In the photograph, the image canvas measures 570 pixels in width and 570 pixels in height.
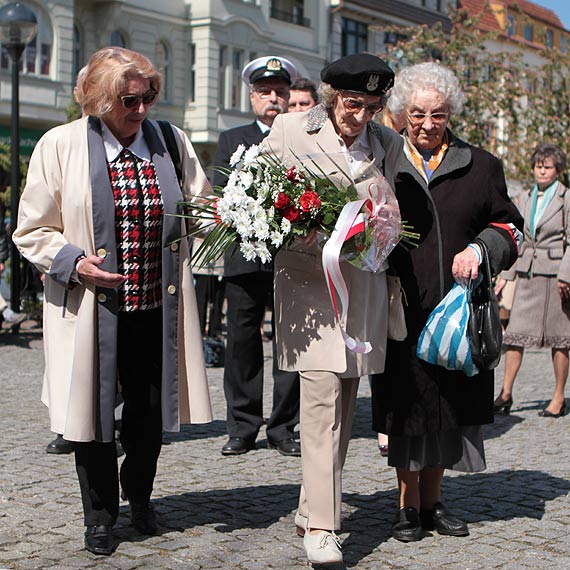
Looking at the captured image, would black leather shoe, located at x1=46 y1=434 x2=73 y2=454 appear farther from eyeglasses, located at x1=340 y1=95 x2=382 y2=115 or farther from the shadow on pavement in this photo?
eyeglasses, located at x1=340 y1=95 x2=382 y2=115

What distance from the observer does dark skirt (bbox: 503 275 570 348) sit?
9.27 metres

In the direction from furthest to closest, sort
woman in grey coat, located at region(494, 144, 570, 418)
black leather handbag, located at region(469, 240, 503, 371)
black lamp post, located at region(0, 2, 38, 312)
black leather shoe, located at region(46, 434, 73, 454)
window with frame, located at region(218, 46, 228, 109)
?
window with frame, located at region(218, 46, 228, 109)
black lamp post, located at region(0, 2, 38, 312)
woman in grey coat, located at region(494, 144, 570, 418)
black leather shoe, located at region(46, 434, 73, 454)
black leather handbag, located at region(469, 240, 503, 371)

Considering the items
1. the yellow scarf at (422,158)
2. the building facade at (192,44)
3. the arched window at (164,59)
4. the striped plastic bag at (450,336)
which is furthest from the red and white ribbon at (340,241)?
the arched window at (164,59)

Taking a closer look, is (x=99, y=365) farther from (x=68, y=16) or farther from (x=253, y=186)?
(x=68, y=16)

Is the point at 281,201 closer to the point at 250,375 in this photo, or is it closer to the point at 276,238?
the point at 276,238

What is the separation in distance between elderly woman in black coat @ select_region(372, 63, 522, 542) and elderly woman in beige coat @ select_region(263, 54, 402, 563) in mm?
272

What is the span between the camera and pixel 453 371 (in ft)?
17.0

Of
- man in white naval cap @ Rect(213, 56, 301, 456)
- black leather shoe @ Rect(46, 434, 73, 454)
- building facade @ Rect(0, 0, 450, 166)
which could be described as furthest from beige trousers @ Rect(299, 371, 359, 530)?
building facade @ Rect(0, 0, 450, 166)

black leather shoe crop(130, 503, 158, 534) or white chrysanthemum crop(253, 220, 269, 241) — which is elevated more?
white chrysanthemum crop(253, 220, 269, 241)

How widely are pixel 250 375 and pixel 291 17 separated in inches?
1376

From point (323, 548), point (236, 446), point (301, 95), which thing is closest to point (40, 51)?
point (301, 95)

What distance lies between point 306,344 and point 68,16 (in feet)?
94.1

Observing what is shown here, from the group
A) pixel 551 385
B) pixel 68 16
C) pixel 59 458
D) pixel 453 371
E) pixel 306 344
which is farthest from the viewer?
pixel 68 16

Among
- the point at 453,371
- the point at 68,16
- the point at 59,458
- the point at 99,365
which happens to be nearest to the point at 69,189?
the point at 99,365
